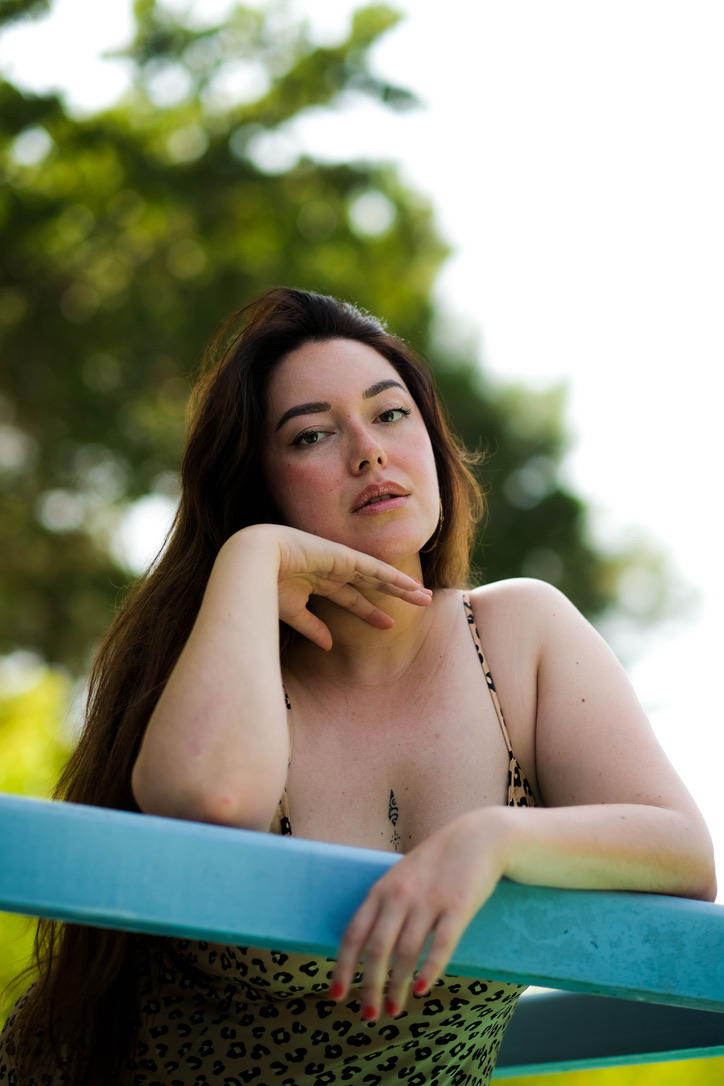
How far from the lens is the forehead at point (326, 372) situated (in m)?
2.00

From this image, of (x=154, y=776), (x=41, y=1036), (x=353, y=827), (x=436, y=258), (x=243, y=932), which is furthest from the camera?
(x=436, y=258)

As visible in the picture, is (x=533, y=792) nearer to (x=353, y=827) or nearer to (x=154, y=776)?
(x=353, y=827)

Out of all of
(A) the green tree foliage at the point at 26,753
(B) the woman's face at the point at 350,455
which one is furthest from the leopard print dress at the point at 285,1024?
(A) the green tree foliage at the point at 26,753

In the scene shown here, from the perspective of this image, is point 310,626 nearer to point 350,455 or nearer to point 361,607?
point 361,607

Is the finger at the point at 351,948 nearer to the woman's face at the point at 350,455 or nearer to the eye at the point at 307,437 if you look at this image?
the woman's face at the point at 350,455

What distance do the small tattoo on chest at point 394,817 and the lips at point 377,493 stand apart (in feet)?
1.73

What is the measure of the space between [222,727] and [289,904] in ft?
1.16

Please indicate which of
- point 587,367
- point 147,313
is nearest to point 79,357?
point 147,313

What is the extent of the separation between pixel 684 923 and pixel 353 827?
68 centimetres

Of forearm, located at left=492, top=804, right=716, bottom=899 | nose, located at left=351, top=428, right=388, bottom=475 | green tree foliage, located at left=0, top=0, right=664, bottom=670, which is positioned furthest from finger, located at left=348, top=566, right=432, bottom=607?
green tree foliage, located at left=0, top=0, right=664, bottom=670

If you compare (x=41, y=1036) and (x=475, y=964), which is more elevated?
(x=475, y=964)

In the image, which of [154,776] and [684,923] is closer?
[684,923]

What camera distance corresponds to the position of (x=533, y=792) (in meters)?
1.75

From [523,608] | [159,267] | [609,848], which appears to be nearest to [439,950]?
[609,848]
